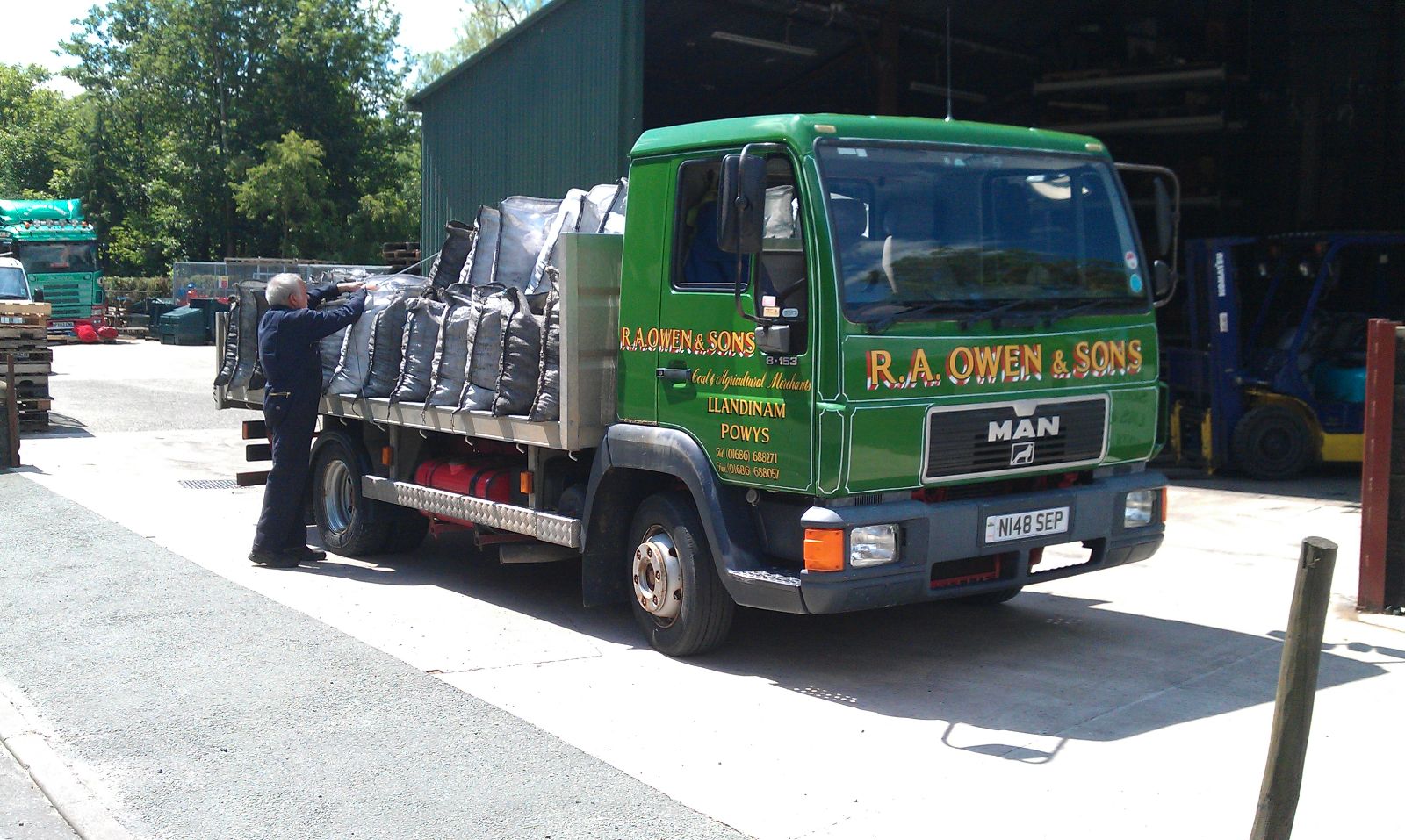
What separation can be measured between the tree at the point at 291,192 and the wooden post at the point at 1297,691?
48.2m

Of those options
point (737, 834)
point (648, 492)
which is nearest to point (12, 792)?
point (737, 834)

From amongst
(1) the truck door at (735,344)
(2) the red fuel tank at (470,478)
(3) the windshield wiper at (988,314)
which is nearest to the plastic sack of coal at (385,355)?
(2) the red fuel tank at (470,478)

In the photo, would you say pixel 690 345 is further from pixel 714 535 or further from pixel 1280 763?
pixel 1280 763

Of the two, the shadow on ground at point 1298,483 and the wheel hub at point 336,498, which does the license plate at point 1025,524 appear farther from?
the shadow on ground at point 1298,483

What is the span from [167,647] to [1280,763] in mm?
5611

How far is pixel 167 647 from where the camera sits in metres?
7.18

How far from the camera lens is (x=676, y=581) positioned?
6805mm

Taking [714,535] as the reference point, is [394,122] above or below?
above

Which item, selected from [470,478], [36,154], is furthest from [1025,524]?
[36,154]

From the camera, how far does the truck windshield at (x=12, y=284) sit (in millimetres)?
21578

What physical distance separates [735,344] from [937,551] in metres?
1.34

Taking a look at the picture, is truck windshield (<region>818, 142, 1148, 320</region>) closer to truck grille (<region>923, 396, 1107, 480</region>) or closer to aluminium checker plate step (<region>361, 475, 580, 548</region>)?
truck grille (<region>923, 396, 1107, 480</region>)

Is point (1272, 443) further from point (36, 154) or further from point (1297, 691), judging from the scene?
point (36, 154)

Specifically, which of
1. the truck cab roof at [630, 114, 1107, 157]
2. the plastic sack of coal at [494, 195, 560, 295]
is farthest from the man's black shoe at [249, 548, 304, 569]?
the truck cab roof at [630, 114, 1107, 157]
